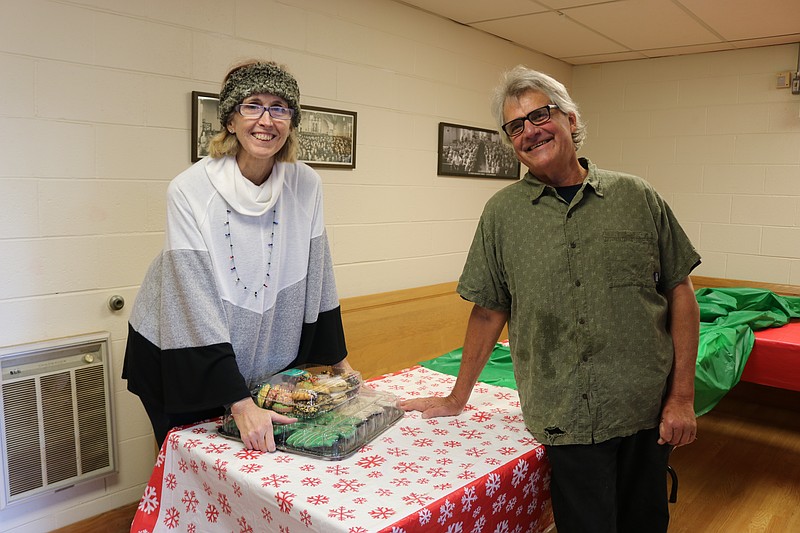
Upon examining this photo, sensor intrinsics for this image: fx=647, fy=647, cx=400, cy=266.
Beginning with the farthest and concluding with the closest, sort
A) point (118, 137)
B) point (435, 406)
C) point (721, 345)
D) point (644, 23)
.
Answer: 1. point (644, 23)
2. point (721, 345)
3. point (118, 137)
4. point (435, 406)

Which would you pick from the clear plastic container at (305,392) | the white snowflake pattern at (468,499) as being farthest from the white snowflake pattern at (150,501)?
the white snowflake pattern at (468,499)

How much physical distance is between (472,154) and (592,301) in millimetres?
2944

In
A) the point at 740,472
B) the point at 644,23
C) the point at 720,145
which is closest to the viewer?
the point at 740,472

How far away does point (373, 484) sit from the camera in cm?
137

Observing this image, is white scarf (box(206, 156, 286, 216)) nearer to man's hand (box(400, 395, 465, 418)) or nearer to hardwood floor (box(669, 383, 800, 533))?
man's hand (box(400, 395, 465, 418))

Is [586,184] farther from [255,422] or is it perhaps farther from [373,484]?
[255,422]

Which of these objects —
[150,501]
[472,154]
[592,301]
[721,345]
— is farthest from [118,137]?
[721,345]

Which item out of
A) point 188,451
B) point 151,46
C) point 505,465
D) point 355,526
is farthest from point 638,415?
point 151,46

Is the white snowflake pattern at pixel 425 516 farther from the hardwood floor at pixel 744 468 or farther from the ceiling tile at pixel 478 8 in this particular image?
the ceiling tile at pixel 478 8

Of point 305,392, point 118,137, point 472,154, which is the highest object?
point 472,154

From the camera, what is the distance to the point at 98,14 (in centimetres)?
242

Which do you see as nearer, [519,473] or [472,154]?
[519,473]

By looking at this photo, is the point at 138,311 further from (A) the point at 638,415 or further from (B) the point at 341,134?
(B) the point at 341,134

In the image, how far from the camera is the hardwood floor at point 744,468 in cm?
292
